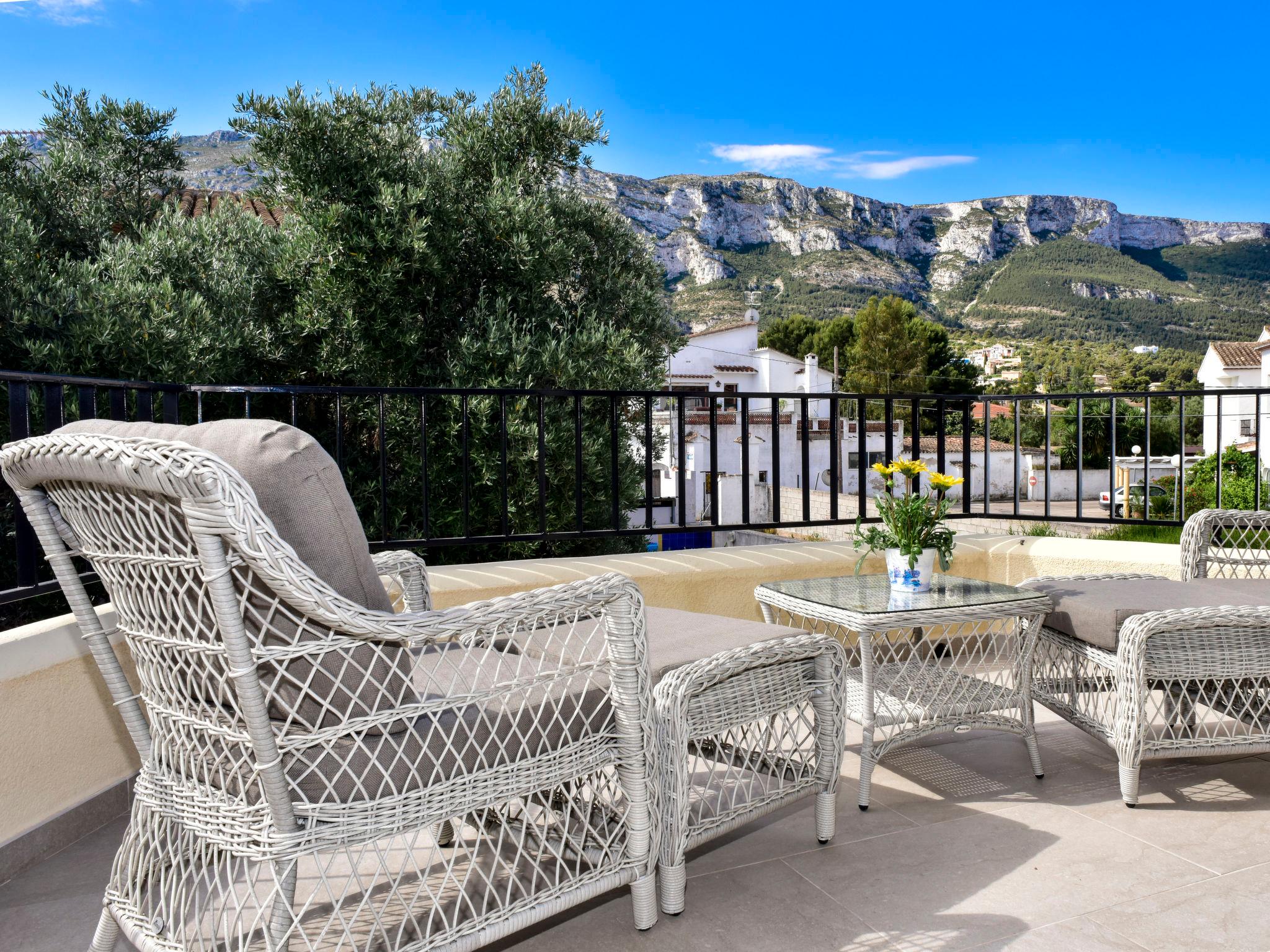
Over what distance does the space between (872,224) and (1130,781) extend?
178 ft

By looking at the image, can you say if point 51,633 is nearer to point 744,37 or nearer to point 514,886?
point 514,886

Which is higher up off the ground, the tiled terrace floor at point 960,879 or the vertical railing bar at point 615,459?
the vertical railing bar at point 615,459

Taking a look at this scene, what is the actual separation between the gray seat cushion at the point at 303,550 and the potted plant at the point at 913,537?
1.62 meters

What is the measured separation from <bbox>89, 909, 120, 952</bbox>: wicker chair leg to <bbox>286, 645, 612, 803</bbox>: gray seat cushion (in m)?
0.57

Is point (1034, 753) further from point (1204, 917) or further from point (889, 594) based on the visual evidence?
point (1204, 917)

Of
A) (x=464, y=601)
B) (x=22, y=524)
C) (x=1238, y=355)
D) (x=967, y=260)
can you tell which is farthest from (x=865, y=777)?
(x=967, y=260)

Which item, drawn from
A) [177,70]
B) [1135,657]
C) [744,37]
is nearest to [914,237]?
[744,37]

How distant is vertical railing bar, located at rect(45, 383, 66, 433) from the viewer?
2082 mm

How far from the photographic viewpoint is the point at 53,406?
210 cm

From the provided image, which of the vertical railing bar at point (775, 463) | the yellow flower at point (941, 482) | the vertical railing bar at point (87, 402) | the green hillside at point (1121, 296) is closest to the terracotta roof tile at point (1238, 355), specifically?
the green hillside at point (1121, 296)

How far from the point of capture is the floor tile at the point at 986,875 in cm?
162

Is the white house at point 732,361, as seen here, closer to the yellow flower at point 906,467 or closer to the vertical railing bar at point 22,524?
the yellow flower at point 906,467

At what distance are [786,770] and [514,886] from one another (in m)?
0.64

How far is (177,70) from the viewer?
25.5m
